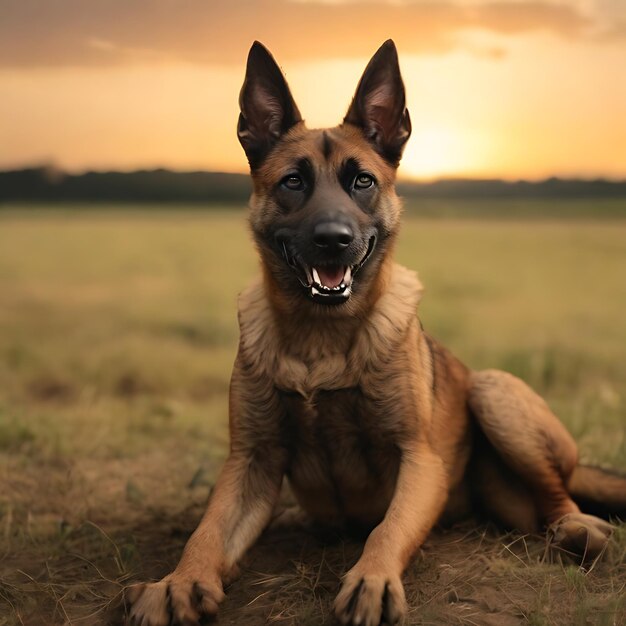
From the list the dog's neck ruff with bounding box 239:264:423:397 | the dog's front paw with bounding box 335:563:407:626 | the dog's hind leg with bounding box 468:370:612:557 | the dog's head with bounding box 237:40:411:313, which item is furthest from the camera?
the dog's hind leg with bounding box 468:370:612:557

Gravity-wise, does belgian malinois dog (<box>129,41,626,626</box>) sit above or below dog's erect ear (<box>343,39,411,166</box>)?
below

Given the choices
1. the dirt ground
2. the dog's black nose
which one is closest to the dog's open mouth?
the dog's black nose

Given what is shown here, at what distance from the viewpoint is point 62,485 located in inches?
260

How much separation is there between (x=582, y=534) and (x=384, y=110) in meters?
2.60

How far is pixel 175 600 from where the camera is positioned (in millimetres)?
4195

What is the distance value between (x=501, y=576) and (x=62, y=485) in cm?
335

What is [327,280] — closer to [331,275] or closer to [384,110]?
[331,275]

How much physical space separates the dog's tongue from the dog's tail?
7.14 ft

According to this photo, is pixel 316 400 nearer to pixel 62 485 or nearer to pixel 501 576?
pixel 501 576

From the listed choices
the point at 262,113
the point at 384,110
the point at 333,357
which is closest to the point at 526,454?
the point at 333,357

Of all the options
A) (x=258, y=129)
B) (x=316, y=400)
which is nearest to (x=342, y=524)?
(x=316, y=400)

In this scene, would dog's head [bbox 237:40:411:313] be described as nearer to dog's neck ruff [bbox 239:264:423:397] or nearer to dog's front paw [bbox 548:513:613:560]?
dog's neck ruff [bbox 239:264:423:397]

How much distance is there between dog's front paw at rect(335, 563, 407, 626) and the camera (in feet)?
13.1

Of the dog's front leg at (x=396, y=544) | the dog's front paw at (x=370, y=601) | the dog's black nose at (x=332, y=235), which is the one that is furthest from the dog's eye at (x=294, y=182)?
the dog's front paw at (x=370, y=601)
